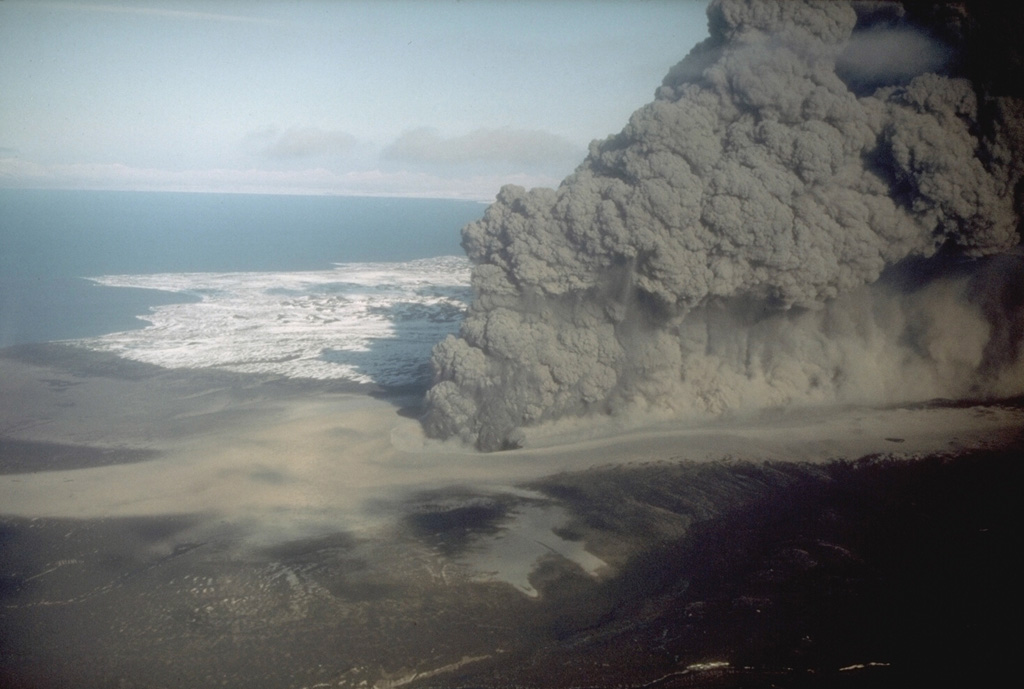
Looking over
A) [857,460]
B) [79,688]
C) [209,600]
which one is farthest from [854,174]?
[79,688]

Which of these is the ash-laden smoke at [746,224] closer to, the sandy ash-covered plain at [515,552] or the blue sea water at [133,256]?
the sandy ash-covered plain at [515,552]

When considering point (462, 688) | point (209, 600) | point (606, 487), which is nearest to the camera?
point (462, 688)

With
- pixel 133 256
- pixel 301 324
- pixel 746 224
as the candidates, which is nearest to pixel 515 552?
pixel 746 224

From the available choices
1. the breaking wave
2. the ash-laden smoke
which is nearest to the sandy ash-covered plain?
the ash-laden smoke

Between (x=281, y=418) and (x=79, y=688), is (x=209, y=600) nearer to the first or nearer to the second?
(x=79, y=688)

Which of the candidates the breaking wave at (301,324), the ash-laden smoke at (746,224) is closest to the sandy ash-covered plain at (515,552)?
the ash-laden smoke at (746,224)
